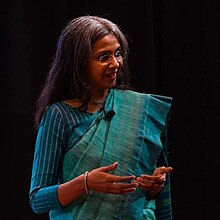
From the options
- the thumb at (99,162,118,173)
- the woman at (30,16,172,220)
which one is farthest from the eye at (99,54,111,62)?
the thumb at (99,162,118,173)

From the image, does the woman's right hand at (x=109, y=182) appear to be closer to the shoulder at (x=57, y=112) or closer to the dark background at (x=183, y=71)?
the shoulder at (x=57, y=112)

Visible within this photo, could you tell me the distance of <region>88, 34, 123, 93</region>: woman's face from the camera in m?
1.68

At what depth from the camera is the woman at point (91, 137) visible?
1639mm

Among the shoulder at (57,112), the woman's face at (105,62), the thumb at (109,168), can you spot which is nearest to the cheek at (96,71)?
the woman's face at (105,62)

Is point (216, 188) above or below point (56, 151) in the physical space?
below

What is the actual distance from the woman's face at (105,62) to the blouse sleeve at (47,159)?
0.15 meters

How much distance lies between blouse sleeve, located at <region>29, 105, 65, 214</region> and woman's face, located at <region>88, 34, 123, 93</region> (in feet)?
0.49

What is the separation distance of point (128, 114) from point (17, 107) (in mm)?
811

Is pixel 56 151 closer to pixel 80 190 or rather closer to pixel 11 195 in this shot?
pixel 80 190

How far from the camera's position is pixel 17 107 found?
247 centimetres

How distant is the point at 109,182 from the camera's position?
1533 millimetres

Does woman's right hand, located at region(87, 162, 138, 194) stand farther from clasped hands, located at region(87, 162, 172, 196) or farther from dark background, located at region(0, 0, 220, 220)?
dark background, located at region(0, 0, 220, 220)

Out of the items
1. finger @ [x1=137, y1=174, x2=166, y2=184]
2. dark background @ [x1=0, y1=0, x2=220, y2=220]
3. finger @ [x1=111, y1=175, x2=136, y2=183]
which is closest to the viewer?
finger @ [x1=111, y1=175, x2=136, y2=183]

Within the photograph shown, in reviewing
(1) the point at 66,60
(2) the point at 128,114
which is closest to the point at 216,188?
(2) the point at 128,114
